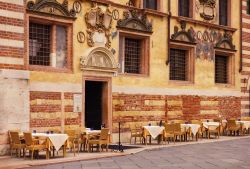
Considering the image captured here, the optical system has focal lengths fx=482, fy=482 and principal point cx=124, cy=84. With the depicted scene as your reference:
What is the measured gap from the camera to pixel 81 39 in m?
18.4

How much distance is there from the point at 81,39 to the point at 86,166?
6.89 metres

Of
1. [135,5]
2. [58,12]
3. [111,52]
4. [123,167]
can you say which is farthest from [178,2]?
[123,167]

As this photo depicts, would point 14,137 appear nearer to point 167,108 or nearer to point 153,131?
point 153,131

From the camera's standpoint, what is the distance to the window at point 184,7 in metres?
23.3

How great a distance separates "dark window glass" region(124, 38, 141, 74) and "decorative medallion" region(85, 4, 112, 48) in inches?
63.8

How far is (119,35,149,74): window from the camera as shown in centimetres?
2053

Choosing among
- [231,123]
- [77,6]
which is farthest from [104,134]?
[231,123]

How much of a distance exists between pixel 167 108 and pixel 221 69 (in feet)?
17.0

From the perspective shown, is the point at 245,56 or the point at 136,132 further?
the point at 245,56

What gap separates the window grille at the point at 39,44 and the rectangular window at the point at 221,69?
10.9 m

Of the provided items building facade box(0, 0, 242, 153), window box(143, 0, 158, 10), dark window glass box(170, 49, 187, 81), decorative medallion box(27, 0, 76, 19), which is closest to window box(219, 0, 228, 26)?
building facade box(0, 0, 242, 153)

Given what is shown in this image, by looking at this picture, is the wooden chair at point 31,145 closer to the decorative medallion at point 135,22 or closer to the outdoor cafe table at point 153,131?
the outdoor cafe table at point 153,131

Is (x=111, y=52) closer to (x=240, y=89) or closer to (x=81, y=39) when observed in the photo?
(x=81, y=39)

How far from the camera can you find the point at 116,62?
64.7 ft
